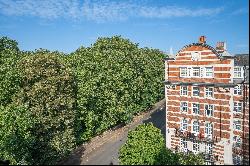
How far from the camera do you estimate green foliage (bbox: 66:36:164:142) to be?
6259 cm

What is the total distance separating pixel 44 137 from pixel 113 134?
2616cm

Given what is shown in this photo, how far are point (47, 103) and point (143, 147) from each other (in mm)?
17775

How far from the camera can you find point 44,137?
50906 millimetres

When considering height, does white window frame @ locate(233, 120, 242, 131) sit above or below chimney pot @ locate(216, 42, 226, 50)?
below

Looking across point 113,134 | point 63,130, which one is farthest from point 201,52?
point 113,134

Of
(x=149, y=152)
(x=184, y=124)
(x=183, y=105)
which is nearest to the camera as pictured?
(x=149, y=152)

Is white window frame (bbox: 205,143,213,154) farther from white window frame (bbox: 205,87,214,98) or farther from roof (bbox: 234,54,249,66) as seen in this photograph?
roof (bbox: 234,54,249,66)

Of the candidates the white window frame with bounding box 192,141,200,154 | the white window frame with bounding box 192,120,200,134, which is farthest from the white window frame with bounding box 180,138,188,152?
the white window frame with bounding box 192,120,200,134

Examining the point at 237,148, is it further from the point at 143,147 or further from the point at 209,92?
the point at 143,147

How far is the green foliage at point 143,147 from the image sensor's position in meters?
41.7

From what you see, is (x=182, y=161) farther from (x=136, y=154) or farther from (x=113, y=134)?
(x=113, y=134)

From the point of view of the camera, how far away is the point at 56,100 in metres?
51.8

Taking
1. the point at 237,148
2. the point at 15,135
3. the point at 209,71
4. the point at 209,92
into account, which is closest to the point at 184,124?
the point at 209,92

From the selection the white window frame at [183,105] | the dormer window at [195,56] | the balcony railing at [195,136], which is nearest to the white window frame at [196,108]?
the white window frame at [183,105]
